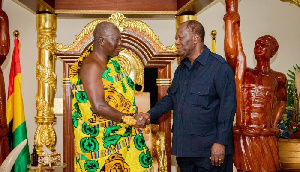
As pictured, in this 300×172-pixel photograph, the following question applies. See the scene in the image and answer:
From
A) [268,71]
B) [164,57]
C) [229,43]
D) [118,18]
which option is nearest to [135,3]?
[118,18]

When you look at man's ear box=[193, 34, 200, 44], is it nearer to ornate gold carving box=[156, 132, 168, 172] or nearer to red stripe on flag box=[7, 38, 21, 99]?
ornate gold carving box=[156, 132, 168, 172]

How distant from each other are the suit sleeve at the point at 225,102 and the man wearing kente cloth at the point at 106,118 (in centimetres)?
60

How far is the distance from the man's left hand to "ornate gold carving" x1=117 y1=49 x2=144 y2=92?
5.87 ft

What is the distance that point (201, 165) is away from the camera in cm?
314

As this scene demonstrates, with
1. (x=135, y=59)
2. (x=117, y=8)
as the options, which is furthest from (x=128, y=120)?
(x=117, y=8)

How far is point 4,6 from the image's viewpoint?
5.16 meters

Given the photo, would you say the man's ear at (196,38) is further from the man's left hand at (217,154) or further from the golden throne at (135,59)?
the golden throne at (135,59)

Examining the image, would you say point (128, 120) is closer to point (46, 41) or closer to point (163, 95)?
point (163, 95)

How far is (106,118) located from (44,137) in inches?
66.1

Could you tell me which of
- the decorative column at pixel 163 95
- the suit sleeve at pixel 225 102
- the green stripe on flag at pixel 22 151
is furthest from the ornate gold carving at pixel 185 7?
the green stripe on flag at pixel 22 151

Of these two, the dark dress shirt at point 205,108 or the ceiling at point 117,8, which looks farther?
the ceiling at point 117,8

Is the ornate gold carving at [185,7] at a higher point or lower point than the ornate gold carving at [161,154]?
higher

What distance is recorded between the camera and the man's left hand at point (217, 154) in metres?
3.02

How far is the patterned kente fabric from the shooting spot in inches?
124
